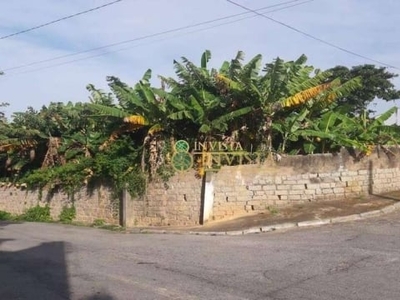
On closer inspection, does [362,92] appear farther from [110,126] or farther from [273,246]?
[273,246]

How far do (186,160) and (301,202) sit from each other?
4.03 metres

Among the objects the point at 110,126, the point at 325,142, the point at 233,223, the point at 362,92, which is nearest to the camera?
the point at 233,223

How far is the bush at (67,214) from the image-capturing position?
20969 millimetres

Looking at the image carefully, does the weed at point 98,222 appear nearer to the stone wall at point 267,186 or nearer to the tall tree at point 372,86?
the stone wall at point 267,186

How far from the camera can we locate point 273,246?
1054 cm

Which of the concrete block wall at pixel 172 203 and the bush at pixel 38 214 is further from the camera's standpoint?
the bush at pixel 38 214

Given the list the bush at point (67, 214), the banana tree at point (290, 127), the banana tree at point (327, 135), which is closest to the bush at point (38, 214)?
the bush at point (67, 214)

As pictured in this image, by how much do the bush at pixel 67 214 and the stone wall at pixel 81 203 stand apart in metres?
0.17

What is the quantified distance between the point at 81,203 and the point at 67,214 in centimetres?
106

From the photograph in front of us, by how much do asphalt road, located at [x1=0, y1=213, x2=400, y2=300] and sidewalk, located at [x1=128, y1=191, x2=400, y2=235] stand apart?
2.36ft

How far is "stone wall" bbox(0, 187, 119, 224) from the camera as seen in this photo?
19109 mm

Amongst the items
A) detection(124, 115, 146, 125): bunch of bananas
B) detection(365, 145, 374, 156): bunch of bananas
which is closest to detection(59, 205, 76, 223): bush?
detection(124, 115, 146, 125): bunch of bananas

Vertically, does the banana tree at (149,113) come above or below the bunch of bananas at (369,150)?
above

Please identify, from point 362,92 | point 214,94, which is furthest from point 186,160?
point 362,92
